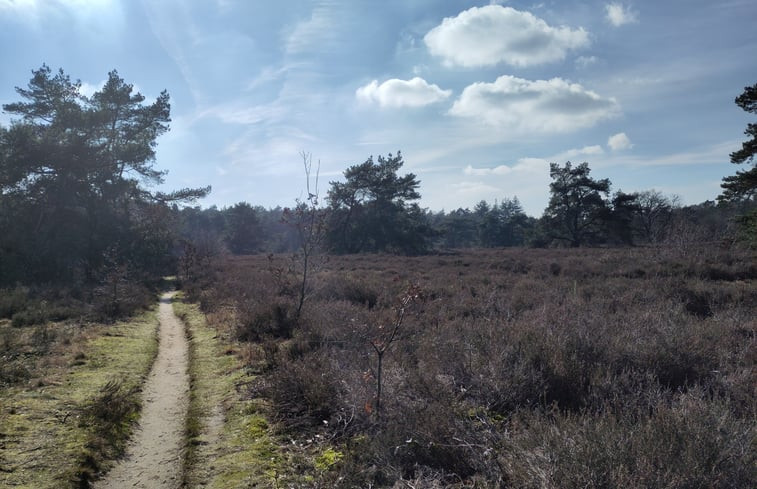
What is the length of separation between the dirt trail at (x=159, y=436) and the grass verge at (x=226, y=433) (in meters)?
0.16

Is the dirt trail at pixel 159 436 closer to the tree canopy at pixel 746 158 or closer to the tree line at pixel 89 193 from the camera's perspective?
the tree line at pixel 89 193

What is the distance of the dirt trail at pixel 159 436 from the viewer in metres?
4.75

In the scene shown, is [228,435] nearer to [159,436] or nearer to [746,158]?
[159,436]

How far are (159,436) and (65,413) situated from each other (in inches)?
61.7

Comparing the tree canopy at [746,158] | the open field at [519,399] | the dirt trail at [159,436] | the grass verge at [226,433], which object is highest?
the tree canopy at [746,158]

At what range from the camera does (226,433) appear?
224 inches

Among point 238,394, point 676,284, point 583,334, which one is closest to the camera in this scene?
point 583,334

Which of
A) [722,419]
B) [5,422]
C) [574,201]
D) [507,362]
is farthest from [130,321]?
[574,201]

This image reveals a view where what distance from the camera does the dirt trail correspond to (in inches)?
187

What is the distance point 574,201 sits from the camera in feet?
167

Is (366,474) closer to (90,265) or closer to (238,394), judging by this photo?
(238,394)

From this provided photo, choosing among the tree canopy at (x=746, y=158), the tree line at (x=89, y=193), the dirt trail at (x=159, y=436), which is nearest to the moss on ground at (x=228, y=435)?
the dirt trail at (x=159, y=436)

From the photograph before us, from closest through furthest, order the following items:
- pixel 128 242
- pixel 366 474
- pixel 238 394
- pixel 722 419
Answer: pixel 722 419, pixel 366 474, pixel 238 394, pixel 128 242

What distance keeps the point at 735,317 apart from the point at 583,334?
3881 millimetres
